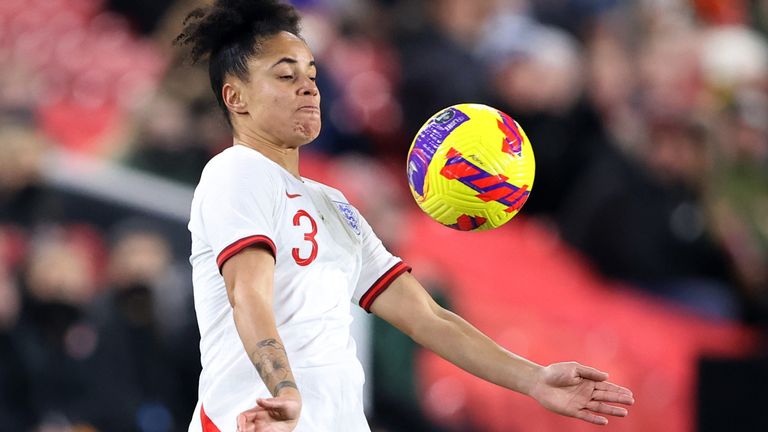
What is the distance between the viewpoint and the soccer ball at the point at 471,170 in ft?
13.6

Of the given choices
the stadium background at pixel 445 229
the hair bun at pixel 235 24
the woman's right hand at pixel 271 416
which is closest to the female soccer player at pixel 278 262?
the hair bun at pixel 235 24

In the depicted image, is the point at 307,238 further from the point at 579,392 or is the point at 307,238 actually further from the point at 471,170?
the point at 579,392

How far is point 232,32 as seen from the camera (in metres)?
4.01

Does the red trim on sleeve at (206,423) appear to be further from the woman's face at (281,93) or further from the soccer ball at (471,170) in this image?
the soccer ball at (471,170)

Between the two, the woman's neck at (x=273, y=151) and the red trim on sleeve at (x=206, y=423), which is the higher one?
the woman's neck at (x=273, y=151)

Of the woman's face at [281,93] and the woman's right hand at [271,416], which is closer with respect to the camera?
the woman's right hand at [271,416]

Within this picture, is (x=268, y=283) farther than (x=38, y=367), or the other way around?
(x=38, y=367)

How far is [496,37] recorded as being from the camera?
32.5 feet

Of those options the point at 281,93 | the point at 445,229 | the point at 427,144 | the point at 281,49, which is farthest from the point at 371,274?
the point at 445,229

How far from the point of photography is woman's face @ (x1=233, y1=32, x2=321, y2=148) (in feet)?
12.8

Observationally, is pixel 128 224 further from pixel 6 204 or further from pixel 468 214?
pixel 468 214

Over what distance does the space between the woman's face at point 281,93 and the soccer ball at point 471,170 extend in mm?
463

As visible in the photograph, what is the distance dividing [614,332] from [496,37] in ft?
9.15

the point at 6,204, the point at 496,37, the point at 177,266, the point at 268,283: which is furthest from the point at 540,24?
the point at 268,283
